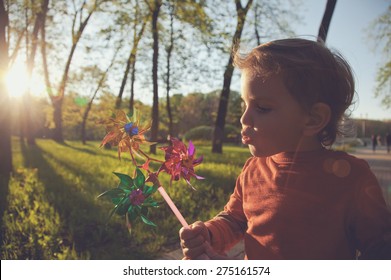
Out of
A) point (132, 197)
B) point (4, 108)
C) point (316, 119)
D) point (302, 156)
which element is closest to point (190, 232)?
point (132, 197)

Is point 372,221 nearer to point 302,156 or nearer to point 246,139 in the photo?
point 302,156

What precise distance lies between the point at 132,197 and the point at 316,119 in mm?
694

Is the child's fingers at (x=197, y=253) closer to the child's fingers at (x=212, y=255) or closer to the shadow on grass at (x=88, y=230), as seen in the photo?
the child's fingers at (x=212, y=255)

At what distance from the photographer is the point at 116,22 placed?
39.4 feet

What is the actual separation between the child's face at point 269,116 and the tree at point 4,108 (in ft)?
20.3

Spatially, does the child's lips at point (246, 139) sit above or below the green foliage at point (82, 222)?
above

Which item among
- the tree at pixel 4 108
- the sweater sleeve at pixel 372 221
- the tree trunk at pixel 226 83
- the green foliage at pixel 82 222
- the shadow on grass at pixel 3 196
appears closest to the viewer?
the sweater sleeve at pixel 372 221

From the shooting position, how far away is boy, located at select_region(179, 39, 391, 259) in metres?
1.15

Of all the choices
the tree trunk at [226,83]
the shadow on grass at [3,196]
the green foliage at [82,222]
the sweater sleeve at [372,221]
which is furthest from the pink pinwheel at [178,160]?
the tree trunk at [226,83]

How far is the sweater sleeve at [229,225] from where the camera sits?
140 cm

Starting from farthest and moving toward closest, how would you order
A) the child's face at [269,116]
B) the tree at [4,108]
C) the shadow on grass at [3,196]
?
the tree at [4,108] → the shadow on grass at [3,196] → the child's face at [269,116]

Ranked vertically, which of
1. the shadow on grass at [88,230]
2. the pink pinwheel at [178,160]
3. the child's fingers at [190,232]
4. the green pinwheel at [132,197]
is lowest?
the shadow on grass at [88,230]
